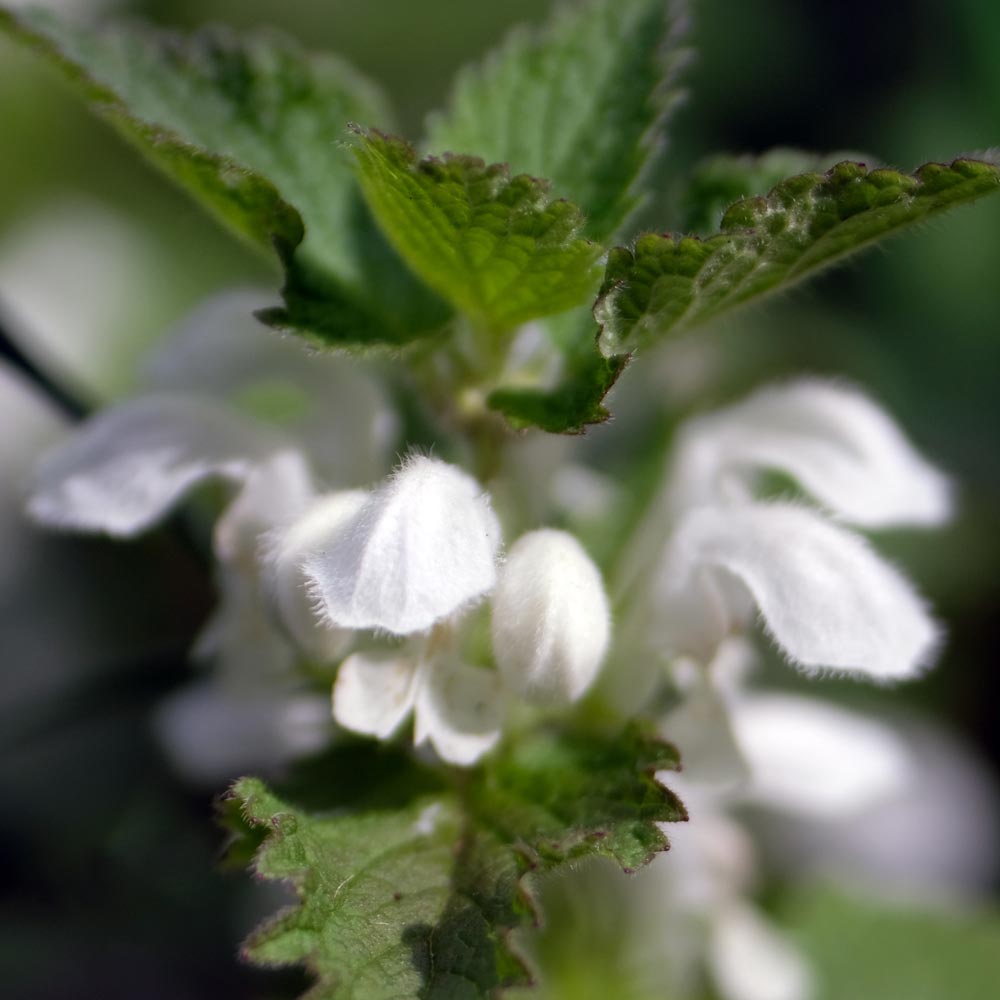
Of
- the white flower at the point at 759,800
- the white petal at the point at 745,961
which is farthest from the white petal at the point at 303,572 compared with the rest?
the white petal at the point at 745,961

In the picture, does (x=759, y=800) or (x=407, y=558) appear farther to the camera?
(x=759, y=800)

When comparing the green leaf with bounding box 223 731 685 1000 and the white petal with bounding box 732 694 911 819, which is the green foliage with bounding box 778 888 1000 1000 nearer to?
the white petal with bounding box 732 694 911 819

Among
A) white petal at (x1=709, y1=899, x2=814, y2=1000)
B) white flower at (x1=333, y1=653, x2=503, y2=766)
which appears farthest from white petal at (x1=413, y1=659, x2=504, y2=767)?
white petal at (x1=709, y1=899, x2=814, y2=1000)

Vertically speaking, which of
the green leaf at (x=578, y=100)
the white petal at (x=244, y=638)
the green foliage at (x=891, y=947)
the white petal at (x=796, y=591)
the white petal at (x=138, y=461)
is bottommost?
the green foliage at (x=891, y=947)

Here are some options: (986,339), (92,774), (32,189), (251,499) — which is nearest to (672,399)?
(251,499)

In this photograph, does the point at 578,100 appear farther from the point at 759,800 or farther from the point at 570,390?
the point at 759,800

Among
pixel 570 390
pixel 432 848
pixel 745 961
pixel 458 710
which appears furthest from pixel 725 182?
pixel 745 961

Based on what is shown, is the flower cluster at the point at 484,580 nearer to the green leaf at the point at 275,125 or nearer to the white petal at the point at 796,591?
the white petal at the point at 796,591
